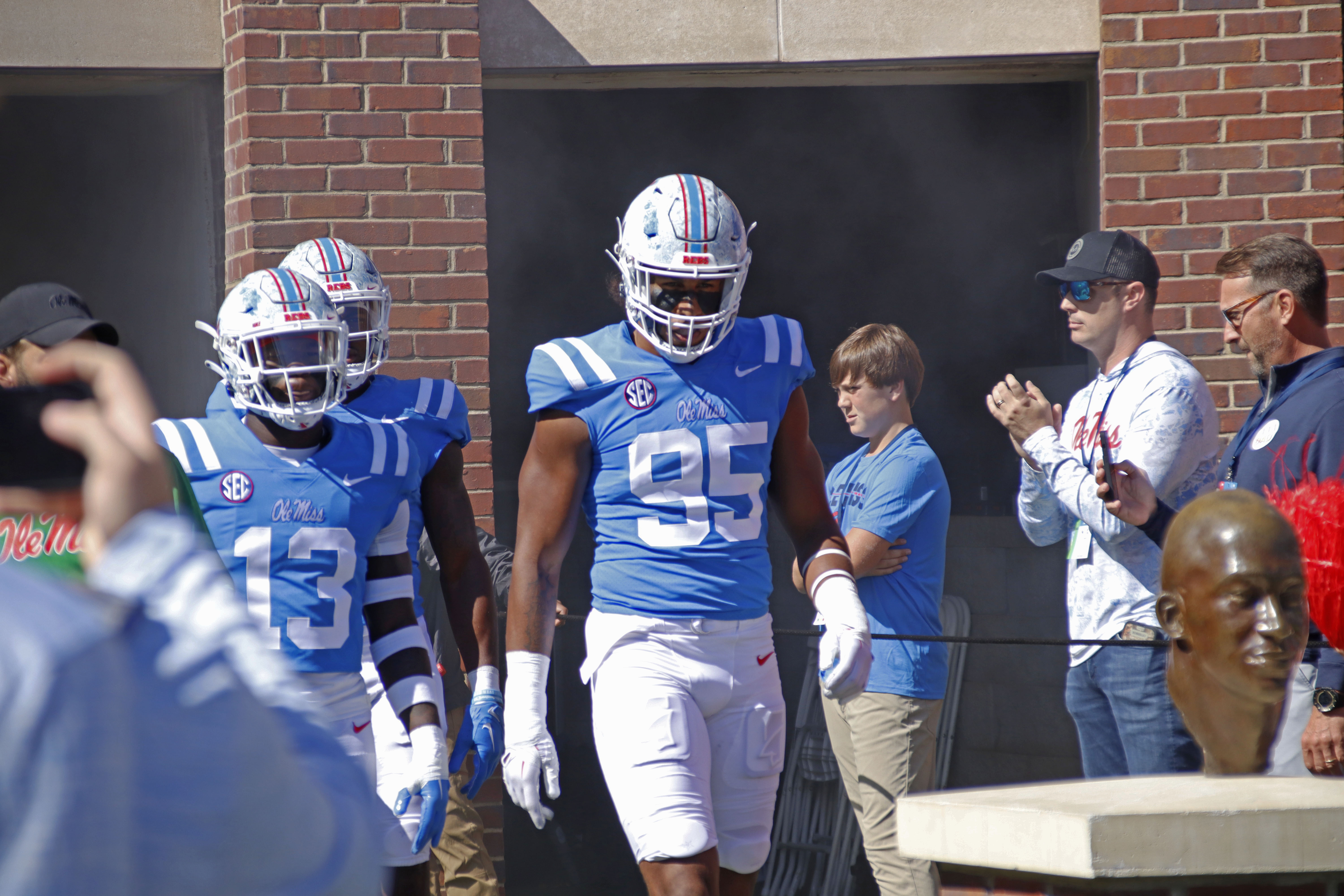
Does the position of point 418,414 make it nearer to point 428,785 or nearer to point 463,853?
point 428,785

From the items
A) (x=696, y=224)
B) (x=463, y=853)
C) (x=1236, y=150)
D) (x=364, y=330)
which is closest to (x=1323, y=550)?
(x=696, y=224)

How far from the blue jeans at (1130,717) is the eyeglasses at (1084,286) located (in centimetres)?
105

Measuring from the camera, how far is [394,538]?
3607 millimetres

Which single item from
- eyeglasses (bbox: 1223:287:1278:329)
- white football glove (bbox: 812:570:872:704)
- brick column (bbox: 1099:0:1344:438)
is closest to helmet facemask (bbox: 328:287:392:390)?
white football glove (bbox: 812:570:872:704)

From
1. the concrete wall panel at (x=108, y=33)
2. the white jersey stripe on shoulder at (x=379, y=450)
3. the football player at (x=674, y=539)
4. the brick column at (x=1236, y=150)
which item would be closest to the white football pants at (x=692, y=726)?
the football player at (x=674, y=539)

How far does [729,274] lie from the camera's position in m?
3.45

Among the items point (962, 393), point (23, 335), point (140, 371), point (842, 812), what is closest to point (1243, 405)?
point (842, 812)

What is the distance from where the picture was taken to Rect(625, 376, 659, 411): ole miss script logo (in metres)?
3.38

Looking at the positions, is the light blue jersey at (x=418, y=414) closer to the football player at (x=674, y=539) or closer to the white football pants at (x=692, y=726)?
the football player at (x=674, y=539)

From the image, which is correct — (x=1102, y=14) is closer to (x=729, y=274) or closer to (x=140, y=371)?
(x=729, y=274)

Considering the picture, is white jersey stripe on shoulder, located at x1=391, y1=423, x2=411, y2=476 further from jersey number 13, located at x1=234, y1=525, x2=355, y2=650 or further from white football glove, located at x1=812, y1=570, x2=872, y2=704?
white football glove, located at x1=812, y1=570, x2=872, y2=704

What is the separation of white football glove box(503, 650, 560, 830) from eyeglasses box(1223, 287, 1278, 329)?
6.50ft

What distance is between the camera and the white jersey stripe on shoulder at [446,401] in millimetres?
4082

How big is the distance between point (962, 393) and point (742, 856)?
5.26m
